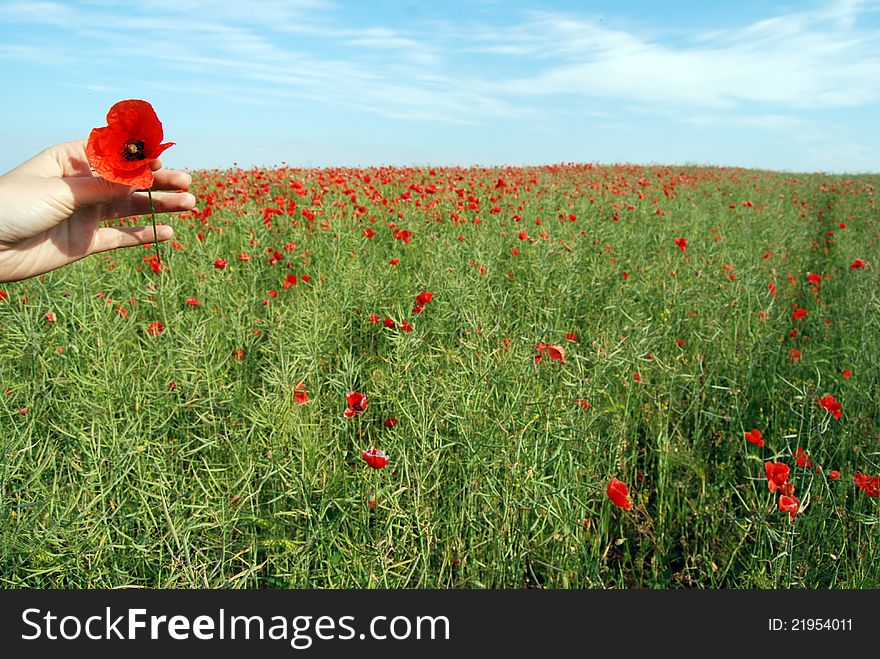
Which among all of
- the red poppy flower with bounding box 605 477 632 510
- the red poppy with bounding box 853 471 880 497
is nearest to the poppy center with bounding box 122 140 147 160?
the red poppy flower with bounding box 605 477 632 510

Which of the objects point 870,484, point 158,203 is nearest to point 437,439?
point 158,203

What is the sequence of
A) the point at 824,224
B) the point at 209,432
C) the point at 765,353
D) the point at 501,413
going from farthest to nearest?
the point at 824,224, the point at 765,353, the point at 209,432, the point at 501,413

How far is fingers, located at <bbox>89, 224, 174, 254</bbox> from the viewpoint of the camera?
162 cm

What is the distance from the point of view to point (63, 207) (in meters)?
1.36

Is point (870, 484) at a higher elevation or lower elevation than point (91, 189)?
lower

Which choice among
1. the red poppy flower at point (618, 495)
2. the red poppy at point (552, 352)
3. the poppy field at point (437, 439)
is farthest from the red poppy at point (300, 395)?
the red poppy flower at point (618, 495)

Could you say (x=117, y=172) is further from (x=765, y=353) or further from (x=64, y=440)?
(x=765, y=353)

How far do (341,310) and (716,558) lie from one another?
6.28 feet

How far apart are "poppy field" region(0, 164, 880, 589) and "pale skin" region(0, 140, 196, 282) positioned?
465 millimetres

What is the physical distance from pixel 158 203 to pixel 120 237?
0.16m

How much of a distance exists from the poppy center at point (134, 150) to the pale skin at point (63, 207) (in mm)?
38

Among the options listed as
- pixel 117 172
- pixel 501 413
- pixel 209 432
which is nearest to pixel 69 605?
pixel 209 432

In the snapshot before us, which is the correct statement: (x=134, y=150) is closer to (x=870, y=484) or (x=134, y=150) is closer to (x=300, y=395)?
(x=300, y=395)

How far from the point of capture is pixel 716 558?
6.10ft
